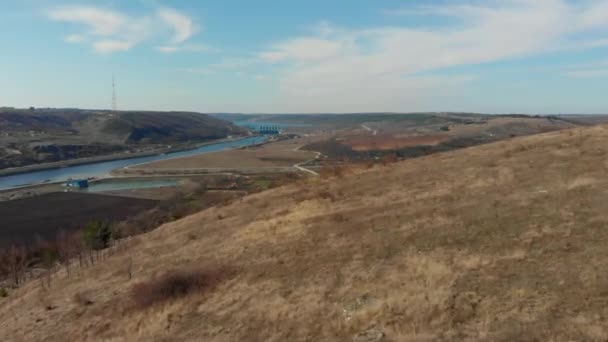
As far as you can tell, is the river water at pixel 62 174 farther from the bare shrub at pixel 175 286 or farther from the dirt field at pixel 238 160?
the bare shrub at pixel 175 286

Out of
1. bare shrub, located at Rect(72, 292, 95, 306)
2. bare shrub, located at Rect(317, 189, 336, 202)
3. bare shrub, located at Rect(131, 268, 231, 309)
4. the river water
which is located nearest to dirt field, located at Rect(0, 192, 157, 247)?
the river water

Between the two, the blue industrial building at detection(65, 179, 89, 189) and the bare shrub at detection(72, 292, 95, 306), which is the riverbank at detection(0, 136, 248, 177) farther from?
the bare shrub at detection(72, 292, 95, 306)

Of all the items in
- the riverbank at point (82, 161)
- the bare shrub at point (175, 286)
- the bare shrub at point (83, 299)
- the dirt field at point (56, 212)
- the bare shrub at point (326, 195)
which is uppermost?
the bare shrub at point (326, 195)

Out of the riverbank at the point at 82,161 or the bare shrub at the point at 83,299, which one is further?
the riverbank at the point at 82,161

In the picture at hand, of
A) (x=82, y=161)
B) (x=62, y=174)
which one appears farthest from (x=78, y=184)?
(x=82, y=161)

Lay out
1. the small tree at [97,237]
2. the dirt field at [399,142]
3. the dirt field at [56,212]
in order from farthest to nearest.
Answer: the dirt field at [399,142], the dirt field at [56,212], the small tree at [97,237]

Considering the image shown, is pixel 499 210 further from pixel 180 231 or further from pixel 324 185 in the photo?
pixel 180 231

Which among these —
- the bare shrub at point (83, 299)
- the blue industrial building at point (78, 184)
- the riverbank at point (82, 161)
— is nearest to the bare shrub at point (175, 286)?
the bare shrub at point (83, 299)

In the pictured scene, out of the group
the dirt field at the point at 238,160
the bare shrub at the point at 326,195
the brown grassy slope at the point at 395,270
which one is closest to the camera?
the brown grassy slope at the point at 395,270

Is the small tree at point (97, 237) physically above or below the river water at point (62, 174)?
above
